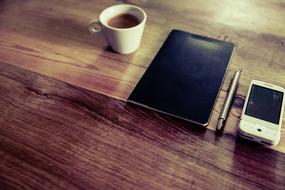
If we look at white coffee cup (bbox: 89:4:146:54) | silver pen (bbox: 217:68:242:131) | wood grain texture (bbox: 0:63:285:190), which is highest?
white coffee cup (bbox: 89:4:146:54)

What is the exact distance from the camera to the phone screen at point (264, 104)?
50cm

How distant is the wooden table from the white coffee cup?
0.09ft

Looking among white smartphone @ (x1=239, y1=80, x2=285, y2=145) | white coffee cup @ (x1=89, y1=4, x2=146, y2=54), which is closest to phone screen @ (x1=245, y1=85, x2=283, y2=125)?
white smartphone @ (x1=239, y1=80, x2=285, y2=145)

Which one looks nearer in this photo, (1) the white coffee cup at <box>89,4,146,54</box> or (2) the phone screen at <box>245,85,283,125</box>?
(2) the phone screen at <box>245,85,283,125</box>

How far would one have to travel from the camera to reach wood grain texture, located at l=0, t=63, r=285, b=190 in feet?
1.51

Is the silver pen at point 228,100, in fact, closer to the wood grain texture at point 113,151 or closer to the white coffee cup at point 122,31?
the wood grain texture at point 113,151

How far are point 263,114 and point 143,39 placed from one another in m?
0.34

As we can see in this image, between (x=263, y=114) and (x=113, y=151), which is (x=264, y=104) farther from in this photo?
(x=113, y=151)

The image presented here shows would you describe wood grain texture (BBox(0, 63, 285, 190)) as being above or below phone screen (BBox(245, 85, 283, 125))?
below

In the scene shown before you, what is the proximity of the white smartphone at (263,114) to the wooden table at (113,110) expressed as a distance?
3cm

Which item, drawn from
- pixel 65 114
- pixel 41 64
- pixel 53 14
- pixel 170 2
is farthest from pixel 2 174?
pixel 170 2

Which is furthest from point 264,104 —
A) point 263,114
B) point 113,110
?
point 113,110

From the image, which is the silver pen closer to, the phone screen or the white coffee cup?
the phone screen

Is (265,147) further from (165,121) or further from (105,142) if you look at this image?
(105,142)
